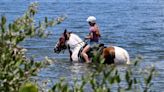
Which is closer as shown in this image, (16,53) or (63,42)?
(16,53)

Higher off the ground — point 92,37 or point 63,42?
point 92,37

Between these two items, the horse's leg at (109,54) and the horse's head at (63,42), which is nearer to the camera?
the horse's leg at (109,54)

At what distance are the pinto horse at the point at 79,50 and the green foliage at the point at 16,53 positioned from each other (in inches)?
431

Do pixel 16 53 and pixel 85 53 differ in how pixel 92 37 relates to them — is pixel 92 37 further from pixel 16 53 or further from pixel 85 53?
pixel 16 53

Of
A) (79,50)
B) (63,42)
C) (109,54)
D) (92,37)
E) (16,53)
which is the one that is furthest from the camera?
(63,42)

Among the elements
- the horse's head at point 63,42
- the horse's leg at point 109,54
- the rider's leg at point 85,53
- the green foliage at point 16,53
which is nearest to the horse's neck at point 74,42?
the horse's head at point 63,42

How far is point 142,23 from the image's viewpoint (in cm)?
3166

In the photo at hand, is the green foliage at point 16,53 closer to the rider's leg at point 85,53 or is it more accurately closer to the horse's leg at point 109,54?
the horse's leg at point 109,54

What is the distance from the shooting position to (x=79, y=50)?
16062mm

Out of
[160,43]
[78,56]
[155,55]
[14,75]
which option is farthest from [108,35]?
[14,75]

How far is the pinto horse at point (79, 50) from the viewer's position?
51.2ft

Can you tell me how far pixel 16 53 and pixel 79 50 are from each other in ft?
39.2

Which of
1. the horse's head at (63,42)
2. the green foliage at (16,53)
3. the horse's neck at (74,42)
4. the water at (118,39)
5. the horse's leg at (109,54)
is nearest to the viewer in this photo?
the green foliage at (16,53)

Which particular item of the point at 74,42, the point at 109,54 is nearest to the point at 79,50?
the point at 74,42
